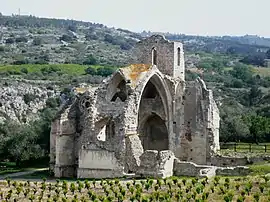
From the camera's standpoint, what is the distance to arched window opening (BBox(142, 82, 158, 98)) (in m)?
44.4

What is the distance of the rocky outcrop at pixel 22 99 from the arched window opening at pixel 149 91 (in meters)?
30.6

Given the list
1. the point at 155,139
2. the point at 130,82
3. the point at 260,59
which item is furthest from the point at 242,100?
the point at 260,59

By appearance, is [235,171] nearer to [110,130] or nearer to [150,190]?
[150,190]

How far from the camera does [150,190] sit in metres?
31.8

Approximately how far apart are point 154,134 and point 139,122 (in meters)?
1.91

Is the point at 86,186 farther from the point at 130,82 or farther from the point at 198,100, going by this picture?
the point at 198,100

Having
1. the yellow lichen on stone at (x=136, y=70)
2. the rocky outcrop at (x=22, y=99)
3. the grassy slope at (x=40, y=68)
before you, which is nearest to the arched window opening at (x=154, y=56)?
the yellow lichen on stone at (x=136, y=70)

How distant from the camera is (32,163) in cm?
4919

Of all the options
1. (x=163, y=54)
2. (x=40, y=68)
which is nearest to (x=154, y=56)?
(x=163, y=54)

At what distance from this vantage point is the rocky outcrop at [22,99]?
76438mm

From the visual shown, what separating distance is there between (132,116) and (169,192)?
907 cm

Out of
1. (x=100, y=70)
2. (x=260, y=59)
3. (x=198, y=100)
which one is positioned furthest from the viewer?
(x=260, y=59)

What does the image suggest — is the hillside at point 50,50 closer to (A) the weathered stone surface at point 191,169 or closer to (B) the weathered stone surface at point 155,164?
(A) the weathered stone surface at point 191,169

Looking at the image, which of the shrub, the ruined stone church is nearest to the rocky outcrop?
the shrub
